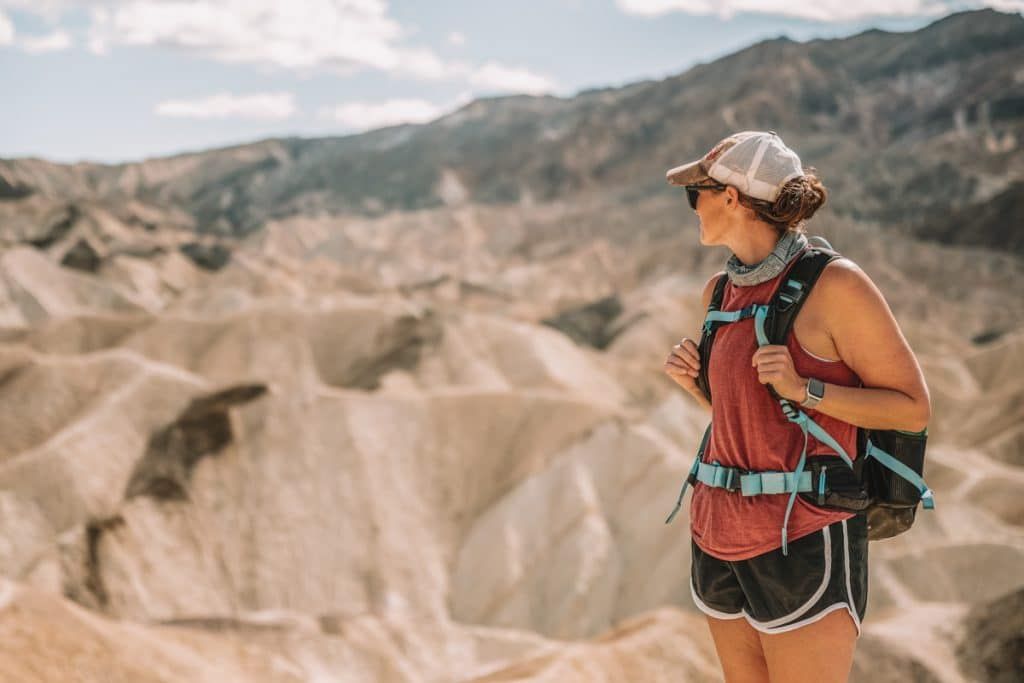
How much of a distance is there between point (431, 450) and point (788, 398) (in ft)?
88.9

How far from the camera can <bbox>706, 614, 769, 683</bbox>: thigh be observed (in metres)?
3.43

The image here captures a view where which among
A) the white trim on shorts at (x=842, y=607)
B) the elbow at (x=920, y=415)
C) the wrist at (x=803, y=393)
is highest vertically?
the wrist at (x=803, y=393)

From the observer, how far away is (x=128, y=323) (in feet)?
140

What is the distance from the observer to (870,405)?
118 inches

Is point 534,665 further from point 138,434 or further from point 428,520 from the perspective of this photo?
point 138,434

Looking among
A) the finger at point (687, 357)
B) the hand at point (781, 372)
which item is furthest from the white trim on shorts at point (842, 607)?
the finger at point (687, 357)

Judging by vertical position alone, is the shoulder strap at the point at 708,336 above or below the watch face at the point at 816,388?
above

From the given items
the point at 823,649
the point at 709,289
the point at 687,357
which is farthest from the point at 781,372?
the point at 823,649

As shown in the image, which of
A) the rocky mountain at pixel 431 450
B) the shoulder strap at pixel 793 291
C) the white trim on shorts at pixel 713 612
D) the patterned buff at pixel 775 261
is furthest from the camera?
the rocky mountain at pixel 431 450

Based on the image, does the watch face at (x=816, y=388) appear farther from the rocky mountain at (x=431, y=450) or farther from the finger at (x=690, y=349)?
the rocky mountain at (x=431, y=450)

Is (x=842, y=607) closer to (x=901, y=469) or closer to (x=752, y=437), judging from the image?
(x=901, y=469)

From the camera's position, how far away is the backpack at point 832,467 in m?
3.09

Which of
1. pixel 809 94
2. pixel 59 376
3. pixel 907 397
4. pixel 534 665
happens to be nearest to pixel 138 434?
pixel 59 376

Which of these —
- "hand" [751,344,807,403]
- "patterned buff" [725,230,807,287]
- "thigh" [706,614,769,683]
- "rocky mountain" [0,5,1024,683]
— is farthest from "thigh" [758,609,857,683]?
"rocky mountain" [0,5,1024,683]
